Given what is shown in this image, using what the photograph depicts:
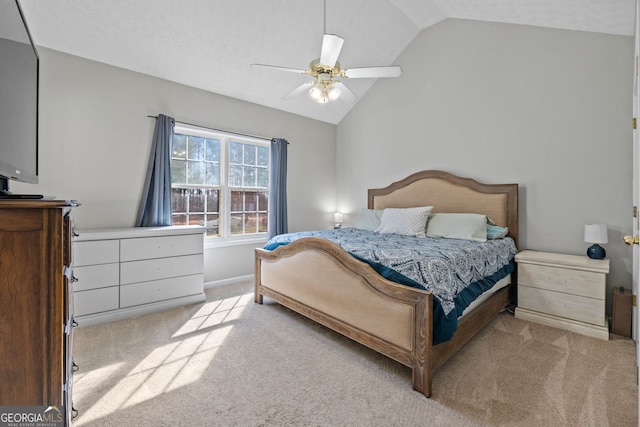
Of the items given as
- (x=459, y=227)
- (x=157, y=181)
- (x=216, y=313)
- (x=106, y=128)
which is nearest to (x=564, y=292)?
(x=459, y=227)

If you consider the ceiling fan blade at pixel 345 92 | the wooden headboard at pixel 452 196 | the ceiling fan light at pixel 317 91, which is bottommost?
the wooden headboard at pixel 452 196

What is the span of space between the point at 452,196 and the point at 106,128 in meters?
4.03

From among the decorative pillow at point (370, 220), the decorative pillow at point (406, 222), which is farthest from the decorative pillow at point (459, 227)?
the decorative pillow at point (370, 220)

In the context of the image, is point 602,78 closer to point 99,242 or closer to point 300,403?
point 300,403

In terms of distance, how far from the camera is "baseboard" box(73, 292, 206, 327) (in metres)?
2.59

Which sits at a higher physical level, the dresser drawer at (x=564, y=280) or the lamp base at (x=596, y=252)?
the lamp base at (x=596, y=252)

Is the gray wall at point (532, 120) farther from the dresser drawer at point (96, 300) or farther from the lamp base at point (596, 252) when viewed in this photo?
the dresser drawer at point (96, 300)

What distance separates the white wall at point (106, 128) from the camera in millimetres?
2791

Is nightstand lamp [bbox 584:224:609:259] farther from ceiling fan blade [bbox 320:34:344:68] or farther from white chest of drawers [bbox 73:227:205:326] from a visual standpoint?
white chest of drawers [bbox 73:227:205:326]

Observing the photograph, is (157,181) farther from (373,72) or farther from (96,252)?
(373,72)

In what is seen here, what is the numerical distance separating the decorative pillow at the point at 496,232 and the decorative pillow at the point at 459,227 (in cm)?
12

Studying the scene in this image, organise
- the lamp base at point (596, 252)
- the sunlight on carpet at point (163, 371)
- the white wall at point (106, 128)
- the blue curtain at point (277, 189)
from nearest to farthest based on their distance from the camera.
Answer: the sunlight on carpet at point (163, 371), the lamp base at point (596, 252), the white wall at point (106, 128), the blue curtain at point (277, 189)

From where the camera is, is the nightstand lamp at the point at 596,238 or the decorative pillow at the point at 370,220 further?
the decorative pillow at the point at 370,220

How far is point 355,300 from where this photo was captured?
2125mm
